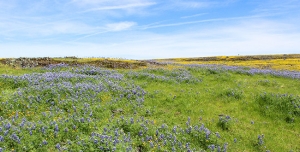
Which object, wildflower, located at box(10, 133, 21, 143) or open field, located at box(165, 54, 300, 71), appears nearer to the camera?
wildflower, located at box(10, 133, 21, 143)

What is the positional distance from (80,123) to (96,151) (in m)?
2.12

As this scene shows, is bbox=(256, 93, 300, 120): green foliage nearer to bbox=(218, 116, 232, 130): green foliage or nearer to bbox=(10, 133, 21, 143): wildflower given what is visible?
bbox=(218, 116, 232, 130): green foliage

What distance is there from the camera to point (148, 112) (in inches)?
433

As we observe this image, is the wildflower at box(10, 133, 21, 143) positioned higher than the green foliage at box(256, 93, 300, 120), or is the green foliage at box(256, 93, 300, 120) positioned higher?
the wildflower at box(10, 133, 21, 143)

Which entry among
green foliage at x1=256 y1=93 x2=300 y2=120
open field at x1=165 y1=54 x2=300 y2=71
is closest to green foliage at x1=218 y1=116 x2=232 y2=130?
green foliage at x1=256 y1=93 x2=300 y2=120

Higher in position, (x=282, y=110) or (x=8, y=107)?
(x=8, y=107)

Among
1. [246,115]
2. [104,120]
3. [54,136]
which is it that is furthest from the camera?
[246,115]

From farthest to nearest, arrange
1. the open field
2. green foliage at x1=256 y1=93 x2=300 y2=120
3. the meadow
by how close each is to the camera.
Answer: the open field, green foliage at x1=256 y1=93 x2=300 y2=120, the meadow

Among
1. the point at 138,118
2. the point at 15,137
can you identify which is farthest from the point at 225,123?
the point at 15,137

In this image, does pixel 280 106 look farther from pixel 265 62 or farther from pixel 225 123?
pixel 265 62

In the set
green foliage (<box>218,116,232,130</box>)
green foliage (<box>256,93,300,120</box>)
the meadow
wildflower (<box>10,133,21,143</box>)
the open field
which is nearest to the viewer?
wildflower (<box>10,133,21,143</box>)

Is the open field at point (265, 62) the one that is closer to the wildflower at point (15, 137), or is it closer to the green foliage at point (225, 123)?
the green foliage at point (225, 123)

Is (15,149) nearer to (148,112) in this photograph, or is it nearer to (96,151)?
(96,151)

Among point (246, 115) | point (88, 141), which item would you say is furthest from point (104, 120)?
point (246, 115)
